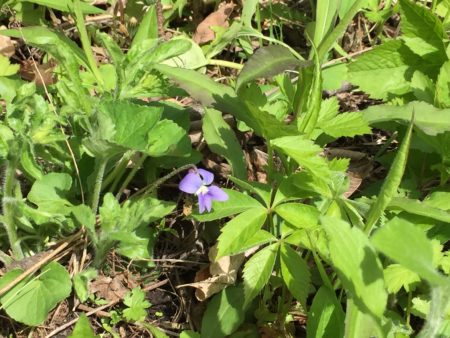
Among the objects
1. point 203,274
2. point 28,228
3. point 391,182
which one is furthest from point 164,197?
point 391,182

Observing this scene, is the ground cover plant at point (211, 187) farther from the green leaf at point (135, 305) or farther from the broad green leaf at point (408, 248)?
the broad green leaf at point (408, 248)

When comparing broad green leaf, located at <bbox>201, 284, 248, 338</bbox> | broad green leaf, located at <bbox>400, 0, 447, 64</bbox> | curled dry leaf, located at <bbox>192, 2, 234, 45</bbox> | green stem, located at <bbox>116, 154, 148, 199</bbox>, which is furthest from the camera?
curled dry leaf, located at <bbox>192, 2, 234, 45</bbox>

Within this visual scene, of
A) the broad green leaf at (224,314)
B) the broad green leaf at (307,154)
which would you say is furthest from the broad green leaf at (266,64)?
the broad green leaf at (224,314)

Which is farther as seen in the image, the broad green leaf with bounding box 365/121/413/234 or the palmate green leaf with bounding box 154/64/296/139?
the palmate green leaf with bounding box 154/64/296/139

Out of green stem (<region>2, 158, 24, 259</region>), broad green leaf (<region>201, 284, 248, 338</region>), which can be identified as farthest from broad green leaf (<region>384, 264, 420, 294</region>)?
green stem (<region>2, 158, 24, 259</region>)

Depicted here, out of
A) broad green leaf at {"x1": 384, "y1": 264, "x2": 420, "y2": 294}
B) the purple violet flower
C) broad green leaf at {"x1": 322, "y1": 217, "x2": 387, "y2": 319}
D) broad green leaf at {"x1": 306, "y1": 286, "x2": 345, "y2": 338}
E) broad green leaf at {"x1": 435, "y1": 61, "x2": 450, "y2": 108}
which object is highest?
broad green leaf at {"x1": 322, "y1": 217, "x2": 387, "y2": 319}

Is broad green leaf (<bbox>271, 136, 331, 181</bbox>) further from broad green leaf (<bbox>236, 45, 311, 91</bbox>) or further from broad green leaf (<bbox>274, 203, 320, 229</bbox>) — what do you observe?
broad green leaf (<bbox>236, 45, 311, 91</bbox>)

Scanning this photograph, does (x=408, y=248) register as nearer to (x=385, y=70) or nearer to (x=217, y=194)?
(x=217, y=194)

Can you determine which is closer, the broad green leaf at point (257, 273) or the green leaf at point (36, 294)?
the broad green leaf at point (257, 273)

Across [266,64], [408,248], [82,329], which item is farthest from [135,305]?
[408,248]
